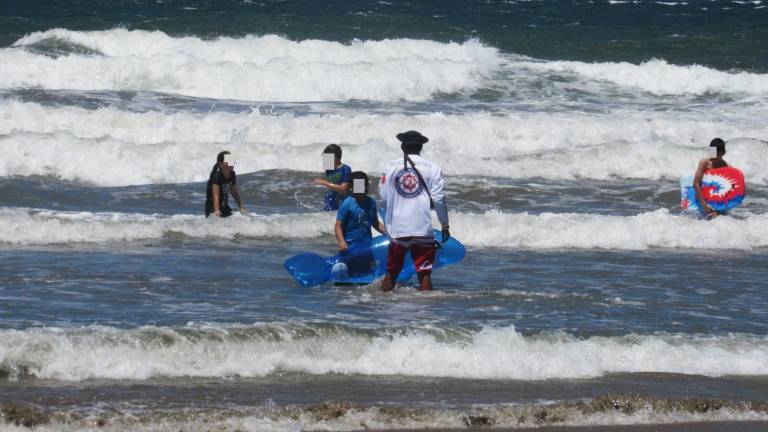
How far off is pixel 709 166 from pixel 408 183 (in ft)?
19.0

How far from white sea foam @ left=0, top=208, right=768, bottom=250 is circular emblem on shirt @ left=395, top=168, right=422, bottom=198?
4251mm

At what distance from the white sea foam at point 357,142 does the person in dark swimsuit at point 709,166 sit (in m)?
4.97

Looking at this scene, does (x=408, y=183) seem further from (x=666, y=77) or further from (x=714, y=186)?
(x=666, y=77)

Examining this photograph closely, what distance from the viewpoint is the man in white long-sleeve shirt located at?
973 cm

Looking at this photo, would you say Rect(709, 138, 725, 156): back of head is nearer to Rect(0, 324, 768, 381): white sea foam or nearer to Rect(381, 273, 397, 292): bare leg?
Rect(381, 273, 397, 292): bare leg

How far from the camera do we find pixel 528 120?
2248 centimetres

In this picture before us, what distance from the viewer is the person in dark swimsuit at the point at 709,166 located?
14.1m

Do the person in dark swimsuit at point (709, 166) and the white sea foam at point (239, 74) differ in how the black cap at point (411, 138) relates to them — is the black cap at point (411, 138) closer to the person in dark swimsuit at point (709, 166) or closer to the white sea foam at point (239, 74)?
the person in dark swimsuit at point (709, 166)

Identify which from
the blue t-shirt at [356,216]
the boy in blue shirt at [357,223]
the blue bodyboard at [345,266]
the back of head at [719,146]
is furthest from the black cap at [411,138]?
the back of head at [719,146]

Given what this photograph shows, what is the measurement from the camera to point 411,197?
981 centimetres

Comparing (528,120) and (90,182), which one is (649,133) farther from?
(90,182)

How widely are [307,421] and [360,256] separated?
389 centimetres

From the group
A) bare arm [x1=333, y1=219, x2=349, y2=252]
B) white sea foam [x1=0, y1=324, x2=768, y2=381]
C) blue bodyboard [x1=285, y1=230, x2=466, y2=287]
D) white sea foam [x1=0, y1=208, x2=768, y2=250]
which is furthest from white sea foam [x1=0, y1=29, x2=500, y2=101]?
white sea foam [x1=0, y1=324, x2=768, y2=381]

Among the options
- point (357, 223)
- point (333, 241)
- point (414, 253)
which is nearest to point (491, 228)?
point (333, 241)
